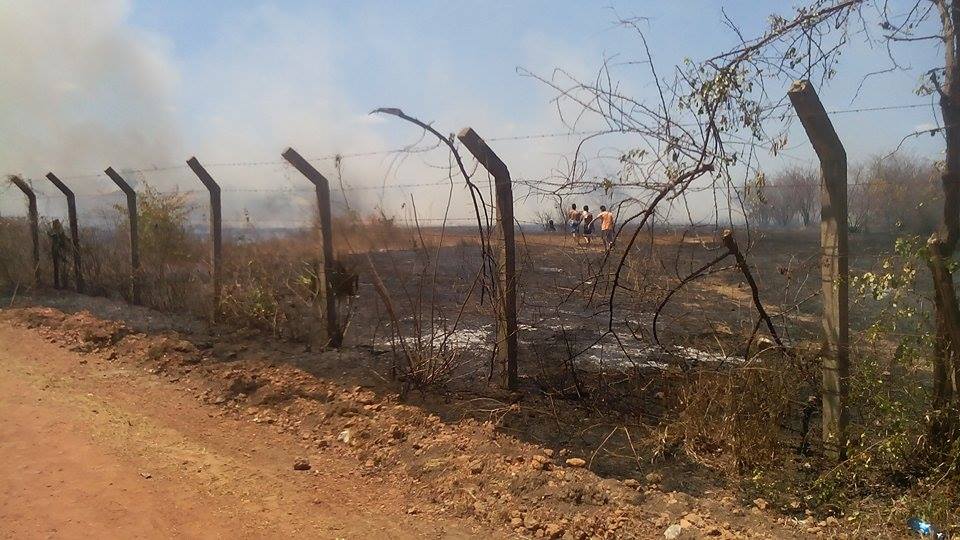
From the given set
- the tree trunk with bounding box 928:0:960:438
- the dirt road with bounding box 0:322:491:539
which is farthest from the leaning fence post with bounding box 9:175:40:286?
the tree trunk with bounding box 928:0:960:438

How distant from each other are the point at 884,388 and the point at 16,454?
18.8ft

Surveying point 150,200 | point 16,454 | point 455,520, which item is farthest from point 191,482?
point 150,200

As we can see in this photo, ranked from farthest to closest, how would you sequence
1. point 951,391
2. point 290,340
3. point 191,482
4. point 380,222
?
point 290,340 < point 380,222 < point 191,482 < point 951,391

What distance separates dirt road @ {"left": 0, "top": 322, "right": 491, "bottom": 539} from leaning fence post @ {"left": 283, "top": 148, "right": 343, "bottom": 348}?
5.19 feet

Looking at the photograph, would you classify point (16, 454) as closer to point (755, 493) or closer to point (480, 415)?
point (480, 415)

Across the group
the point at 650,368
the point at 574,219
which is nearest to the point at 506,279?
the point at 574,219

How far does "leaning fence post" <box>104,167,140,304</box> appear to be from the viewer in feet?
33.6

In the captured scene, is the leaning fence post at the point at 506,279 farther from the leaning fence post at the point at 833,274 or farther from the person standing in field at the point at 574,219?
the leaning fence post at the point at 833,274

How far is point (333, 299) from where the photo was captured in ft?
23.6

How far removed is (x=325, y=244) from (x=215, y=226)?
93.4 inches

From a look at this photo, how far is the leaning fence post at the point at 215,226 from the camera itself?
28.0ft

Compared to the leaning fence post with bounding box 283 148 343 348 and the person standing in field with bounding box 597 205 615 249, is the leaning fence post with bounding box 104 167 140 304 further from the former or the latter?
the person standing in field with bounding box 597 205 615 249

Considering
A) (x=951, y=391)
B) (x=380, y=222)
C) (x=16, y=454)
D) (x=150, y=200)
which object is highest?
(x=150, y=200)

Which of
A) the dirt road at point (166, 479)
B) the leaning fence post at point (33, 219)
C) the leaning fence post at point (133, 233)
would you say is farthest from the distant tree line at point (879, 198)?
the leaning fence post at point (33, 219)
